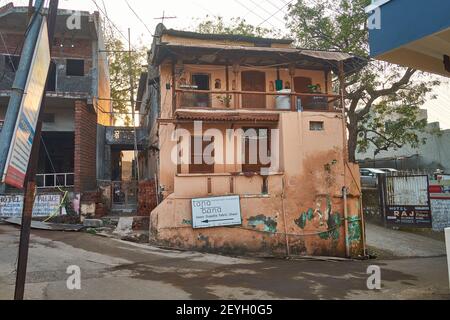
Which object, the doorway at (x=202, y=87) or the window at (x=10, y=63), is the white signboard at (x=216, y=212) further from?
the window at (x=10, y=63)

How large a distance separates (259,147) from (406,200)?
732cm

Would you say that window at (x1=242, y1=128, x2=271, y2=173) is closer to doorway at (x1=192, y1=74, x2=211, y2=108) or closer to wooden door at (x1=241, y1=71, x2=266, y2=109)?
wooden door at (x1=241, y1=71, x2=266, y2=109)

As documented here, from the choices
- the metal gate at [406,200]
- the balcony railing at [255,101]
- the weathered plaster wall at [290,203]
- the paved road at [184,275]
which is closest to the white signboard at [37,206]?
the paved road at [184,275]

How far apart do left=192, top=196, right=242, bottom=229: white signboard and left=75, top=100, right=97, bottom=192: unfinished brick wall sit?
574 centimetres

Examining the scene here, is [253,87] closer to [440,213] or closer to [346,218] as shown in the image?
[346,218]

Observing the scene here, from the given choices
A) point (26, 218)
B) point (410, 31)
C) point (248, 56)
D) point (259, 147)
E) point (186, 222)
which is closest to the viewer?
point (26, 218)

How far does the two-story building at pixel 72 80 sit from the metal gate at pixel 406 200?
1365 cm

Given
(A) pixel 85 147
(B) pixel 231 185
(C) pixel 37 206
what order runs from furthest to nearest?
(A) pixel 85 147, (C) pixel 37 206, (B) pixel 231 185

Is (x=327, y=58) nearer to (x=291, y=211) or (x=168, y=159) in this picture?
(x=291, y=211)

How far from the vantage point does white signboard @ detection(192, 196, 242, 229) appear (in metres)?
13.3

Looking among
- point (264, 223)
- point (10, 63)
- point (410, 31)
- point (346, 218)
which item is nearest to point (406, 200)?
point (346, 218)

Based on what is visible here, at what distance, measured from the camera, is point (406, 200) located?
58.1 feet

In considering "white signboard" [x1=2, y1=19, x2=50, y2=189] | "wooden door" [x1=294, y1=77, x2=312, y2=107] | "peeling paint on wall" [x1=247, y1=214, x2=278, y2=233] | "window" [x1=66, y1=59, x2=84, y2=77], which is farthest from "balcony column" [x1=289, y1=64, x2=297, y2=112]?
"white signboard" [x1=2, y1=19, x2=50, y2=189]
